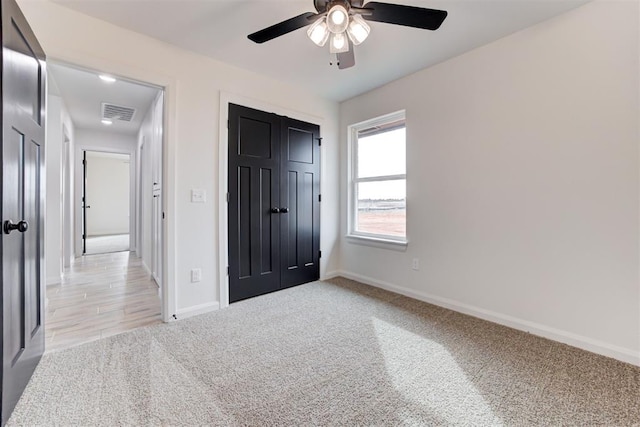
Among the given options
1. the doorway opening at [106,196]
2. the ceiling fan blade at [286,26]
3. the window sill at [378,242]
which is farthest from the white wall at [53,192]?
the doorway opening at [106,196]

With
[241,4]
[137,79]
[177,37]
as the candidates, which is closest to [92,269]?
[137,79]

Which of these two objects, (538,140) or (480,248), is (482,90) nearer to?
(538,140)

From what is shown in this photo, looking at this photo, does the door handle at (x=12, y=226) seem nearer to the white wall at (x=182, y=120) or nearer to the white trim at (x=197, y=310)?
the white wall at (x=182, y=120)

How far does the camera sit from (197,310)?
267 centimetres

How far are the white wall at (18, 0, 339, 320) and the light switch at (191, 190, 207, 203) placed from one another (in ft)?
0.13

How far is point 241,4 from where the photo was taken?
1.98 m

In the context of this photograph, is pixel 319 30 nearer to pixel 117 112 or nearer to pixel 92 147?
pixel 117 112

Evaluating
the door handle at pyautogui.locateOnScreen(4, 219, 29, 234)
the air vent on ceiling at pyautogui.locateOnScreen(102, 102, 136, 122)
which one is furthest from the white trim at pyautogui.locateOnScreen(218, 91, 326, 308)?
the air vent on ceiling at pyautogui.locateOnScreen(102, 102, 136, 122)

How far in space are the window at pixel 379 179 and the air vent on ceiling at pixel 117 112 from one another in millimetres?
3287

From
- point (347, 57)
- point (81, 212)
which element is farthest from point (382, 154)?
point (81, 212)

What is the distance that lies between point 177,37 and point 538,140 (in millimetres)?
3057

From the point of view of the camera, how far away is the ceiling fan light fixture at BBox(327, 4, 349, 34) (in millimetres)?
1561

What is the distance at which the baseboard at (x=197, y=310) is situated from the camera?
8.42ft

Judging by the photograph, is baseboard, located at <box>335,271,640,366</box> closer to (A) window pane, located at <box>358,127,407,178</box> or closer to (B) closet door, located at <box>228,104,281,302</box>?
(A) window pane, located at <box>358,127,407,178</box>
